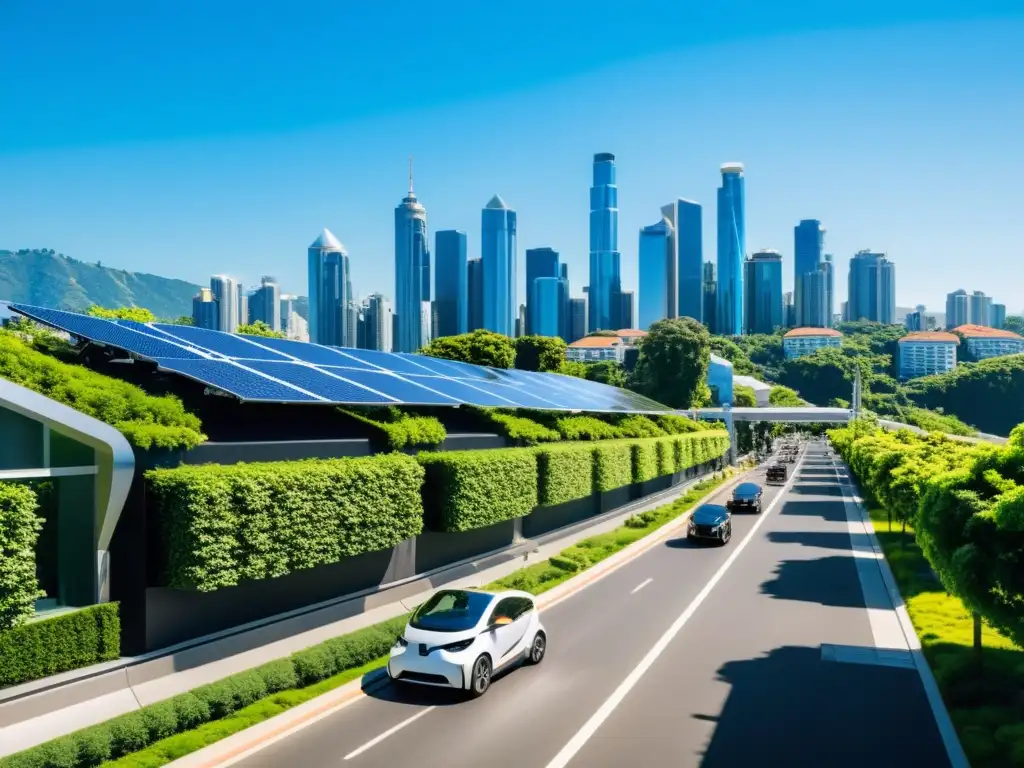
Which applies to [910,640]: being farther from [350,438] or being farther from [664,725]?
[350,438]

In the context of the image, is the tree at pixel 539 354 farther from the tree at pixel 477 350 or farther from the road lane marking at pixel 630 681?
the road lane marking at pixel 630 681

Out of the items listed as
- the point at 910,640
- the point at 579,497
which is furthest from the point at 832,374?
the point at 910,640

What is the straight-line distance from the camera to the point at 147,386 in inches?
772

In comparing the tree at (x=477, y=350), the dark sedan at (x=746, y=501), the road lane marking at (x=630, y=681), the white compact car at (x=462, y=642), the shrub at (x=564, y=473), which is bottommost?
the dark sedan at (x=746, y=501)

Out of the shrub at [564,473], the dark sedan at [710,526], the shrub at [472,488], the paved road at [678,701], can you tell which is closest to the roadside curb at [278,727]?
the paved road at [678,701]

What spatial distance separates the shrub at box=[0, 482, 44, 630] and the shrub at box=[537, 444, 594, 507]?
2014 cm

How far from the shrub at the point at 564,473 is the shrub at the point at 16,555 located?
2014 cm

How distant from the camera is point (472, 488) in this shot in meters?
24.5

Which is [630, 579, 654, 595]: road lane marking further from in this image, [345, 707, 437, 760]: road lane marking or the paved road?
[345, 707, 437, 760]: road lane marking

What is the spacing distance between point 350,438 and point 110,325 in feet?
23.5

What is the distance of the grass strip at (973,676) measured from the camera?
1148cm

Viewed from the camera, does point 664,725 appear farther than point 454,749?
Yes

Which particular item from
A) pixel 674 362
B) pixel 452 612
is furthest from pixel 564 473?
pixel 674 362

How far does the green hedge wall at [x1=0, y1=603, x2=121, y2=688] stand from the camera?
1278 centimetres
